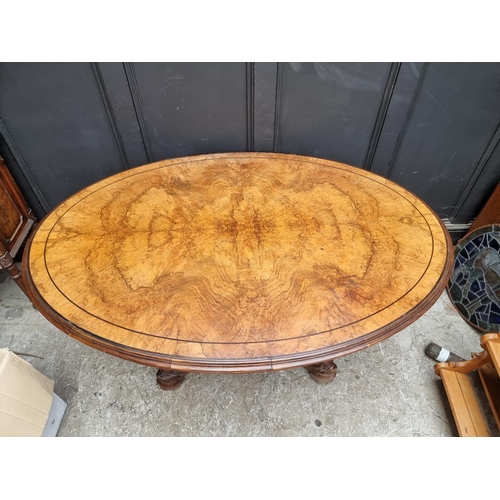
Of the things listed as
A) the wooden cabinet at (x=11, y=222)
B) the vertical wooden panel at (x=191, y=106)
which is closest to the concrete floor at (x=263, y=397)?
the wooden cabinet at (x=11, y=222)

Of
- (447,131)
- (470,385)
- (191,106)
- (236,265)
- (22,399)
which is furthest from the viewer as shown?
(447,131)

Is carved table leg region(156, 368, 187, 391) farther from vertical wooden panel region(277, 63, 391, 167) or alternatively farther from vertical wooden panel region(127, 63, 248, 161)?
vertical wooden panel region(277, 63, 391, 167)

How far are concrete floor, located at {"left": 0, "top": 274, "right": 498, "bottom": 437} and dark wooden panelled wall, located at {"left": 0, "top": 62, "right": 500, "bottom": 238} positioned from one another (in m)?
1.03

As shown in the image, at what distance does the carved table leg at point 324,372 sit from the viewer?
1669 mm

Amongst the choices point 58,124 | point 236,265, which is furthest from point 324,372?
point 58,124

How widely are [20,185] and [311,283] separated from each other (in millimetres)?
1932

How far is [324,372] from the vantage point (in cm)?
168

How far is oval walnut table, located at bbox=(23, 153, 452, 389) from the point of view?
39.8 inches

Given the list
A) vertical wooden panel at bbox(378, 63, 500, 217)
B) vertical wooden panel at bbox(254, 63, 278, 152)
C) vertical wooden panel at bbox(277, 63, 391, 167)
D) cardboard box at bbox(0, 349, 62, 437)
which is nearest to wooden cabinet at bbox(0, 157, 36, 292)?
cardboard box at bbox(0, 349, 62, 437)

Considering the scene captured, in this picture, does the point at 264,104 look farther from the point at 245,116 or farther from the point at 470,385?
the point at 470,385

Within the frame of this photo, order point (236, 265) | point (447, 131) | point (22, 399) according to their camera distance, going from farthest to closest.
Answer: point (447, 131), point (22, 399), point (236, 265)

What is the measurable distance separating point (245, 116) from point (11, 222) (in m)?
1.48

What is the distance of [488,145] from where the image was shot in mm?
2004
